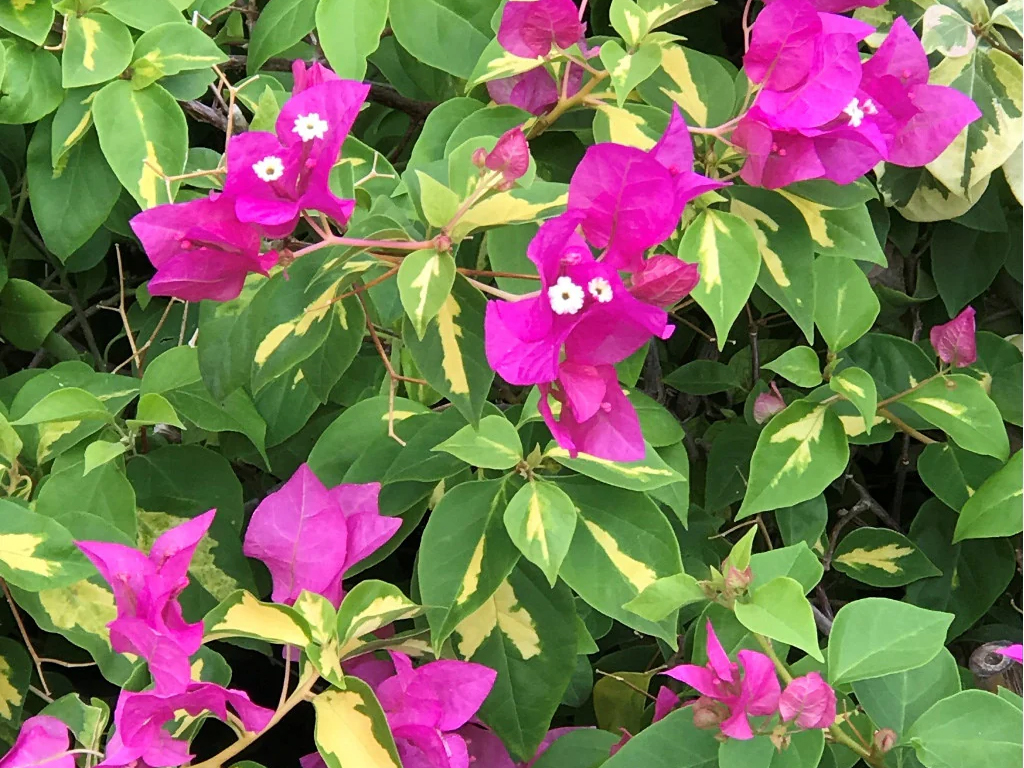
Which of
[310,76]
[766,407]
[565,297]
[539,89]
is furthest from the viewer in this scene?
[766,407]

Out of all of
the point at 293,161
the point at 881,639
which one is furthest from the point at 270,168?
the point at 881,639

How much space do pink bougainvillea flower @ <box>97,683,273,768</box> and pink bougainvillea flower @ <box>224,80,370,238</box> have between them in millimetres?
234

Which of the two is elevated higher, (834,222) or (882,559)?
(834,222)

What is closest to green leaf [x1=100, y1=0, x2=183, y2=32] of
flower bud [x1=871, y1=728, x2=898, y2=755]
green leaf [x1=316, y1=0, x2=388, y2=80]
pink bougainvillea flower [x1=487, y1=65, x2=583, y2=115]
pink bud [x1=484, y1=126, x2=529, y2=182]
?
green leaf [x1=316, y1=0, x2=388, y2=80]

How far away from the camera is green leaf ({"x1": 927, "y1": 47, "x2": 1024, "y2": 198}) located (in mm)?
721

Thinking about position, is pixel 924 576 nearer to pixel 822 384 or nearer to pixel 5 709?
pixel 822 384

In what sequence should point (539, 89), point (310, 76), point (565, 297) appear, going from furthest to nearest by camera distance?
1. point (539, 89)
2. point (310, 76)
3. point (565, 297)

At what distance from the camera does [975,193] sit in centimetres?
74

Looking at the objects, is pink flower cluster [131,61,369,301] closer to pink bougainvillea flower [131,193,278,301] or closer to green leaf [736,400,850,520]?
pink bougainvillea flower [131,193,278,301]

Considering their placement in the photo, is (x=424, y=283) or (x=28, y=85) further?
(x=28, y=85)

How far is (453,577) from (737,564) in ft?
0.54

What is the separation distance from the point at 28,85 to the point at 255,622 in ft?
1.43

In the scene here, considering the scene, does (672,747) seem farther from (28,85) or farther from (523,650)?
(28,85)

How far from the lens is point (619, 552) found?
0.55m
